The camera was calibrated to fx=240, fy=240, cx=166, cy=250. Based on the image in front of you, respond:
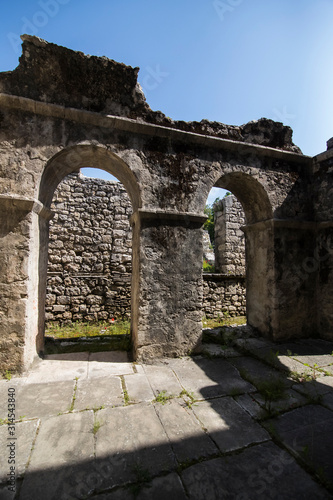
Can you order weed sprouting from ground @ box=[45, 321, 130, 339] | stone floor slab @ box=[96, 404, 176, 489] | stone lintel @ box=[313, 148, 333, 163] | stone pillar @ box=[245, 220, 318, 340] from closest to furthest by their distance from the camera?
stone floor slab @ box=[96, 404, 176, 489], stone pillar @ box=[245, 220, 318, 340], stone lintel @ box=[313, 148, 333, 163], weed sprouting from ground @ box=[45, 321, 130, 339]

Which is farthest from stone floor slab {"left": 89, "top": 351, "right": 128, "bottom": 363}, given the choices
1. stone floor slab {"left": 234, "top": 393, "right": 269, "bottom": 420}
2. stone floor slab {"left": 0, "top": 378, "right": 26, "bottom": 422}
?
A: stone floor slab {"left": 234, "top": 393, "right": 269, "bottom": 420}

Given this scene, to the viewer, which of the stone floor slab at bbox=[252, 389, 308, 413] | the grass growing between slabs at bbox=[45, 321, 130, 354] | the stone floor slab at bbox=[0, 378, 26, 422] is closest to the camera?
the stone floor slab at bbox=[0, 378, 26, 422]

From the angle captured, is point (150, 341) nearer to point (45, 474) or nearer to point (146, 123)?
point (45, 474)

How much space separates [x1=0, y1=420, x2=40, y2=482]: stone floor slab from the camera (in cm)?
155

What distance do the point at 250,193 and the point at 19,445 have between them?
171 inches

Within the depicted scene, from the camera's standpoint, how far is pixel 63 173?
3.64m

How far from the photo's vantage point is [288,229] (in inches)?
162

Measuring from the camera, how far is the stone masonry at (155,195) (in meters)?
2.89

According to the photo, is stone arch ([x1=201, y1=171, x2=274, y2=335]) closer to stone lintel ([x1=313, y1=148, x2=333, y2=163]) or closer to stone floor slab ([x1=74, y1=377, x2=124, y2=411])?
stone lintel ([x1=313, y1=148, x2=333, y2=163])

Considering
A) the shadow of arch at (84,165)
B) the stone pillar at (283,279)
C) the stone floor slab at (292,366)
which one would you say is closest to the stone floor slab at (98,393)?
the stone floor slab at (292,366)

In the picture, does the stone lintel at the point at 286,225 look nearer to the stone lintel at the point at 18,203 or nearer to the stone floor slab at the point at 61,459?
the stone lintel at the point at 18,203

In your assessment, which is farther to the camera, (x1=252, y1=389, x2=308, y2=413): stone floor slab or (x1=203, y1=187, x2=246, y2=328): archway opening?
(x1=203, y1=187, x2=246, y2=328): archway opening

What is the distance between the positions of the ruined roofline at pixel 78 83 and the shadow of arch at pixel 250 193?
0.98 metres

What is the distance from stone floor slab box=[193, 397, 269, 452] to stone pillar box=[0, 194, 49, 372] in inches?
81.9
